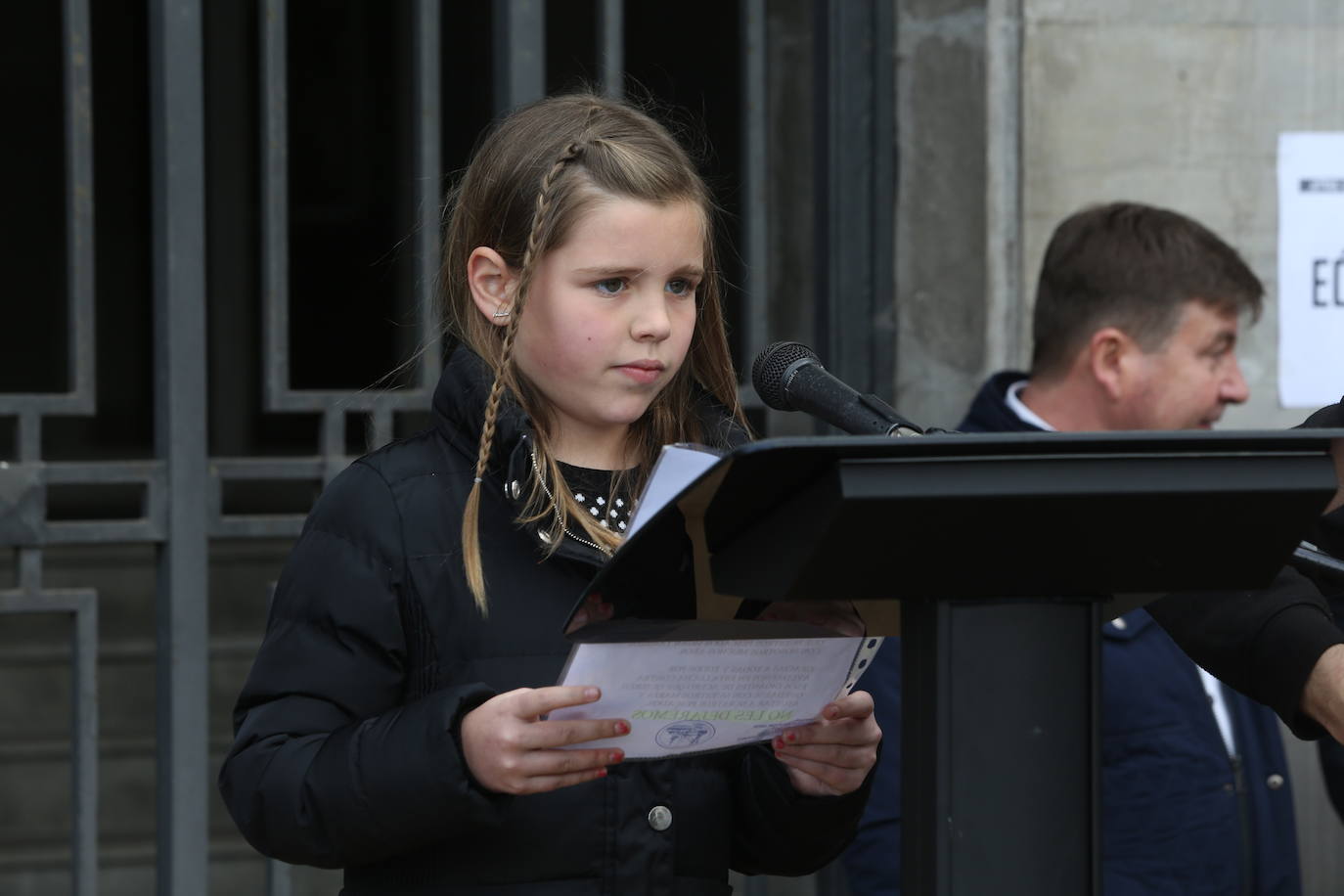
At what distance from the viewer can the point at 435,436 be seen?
5.98 ft

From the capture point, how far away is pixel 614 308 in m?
1.68

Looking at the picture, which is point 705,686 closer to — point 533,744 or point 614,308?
point 533,744

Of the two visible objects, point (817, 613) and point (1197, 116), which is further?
point (1197, 116)

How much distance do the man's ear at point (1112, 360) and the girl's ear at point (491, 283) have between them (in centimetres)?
162

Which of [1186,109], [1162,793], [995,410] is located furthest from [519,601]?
[1186,109]

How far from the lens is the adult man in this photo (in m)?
2.09

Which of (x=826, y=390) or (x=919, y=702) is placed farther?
(x=826, y=390)

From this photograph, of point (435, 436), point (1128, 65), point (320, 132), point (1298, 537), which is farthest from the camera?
point (320, 132)

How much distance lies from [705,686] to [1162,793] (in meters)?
1.59

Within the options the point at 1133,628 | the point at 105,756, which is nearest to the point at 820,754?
the point at 1133,628

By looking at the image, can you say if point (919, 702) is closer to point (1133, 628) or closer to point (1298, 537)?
point (1298, 537)

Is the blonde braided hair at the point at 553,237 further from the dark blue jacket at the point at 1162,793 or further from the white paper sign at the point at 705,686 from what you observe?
the dark blue jacket at the point at 1162,793

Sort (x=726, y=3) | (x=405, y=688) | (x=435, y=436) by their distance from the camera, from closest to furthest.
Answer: (x=405, y=688)
(x=435, y=436)
(x=726, y=3)

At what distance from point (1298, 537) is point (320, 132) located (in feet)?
24.1
